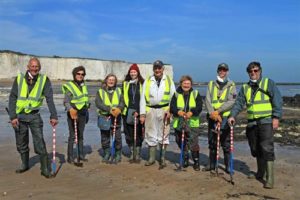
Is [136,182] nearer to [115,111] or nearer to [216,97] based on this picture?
[115,111]

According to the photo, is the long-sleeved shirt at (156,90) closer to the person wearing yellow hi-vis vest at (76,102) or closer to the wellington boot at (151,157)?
the wellington boot at (151,157)

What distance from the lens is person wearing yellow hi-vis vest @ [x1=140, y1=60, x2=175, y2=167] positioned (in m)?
9.37

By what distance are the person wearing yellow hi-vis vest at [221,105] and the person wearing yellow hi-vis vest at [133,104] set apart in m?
1.77

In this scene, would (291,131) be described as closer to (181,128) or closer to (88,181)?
(181,128)

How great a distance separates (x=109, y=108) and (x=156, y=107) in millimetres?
1102

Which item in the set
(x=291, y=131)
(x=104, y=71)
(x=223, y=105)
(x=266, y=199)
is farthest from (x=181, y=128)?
Result: (x=104, y=71)

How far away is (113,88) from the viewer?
9836 millimetres

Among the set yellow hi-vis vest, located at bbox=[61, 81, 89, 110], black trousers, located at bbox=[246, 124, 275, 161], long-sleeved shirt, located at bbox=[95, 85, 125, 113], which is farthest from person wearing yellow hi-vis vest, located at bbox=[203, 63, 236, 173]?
yellow hi-vis vest, located at bbox=[61, 81, 89, 110]

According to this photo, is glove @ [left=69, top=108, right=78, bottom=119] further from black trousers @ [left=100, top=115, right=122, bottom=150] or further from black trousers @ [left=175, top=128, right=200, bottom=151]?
black trousers @ [left=175, top=128, right=200, bottom=151]

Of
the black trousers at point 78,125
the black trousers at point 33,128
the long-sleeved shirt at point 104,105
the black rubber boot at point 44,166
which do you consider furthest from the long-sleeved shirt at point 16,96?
the long-sleeved shirt at point 104,105

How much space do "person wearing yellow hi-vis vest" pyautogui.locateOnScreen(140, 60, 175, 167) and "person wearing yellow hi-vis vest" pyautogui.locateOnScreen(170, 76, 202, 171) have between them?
8.4 inches

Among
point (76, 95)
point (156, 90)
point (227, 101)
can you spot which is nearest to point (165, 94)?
point (156, 90)

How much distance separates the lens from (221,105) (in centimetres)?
873

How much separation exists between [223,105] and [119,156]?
2.74m
